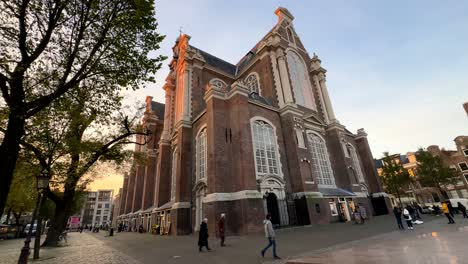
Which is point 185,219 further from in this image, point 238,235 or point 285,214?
point 285,214

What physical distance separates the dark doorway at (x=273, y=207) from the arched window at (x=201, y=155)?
20.5 ft

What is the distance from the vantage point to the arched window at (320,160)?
75.5ft

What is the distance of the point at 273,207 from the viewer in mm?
18250

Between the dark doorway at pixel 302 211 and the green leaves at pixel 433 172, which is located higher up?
the green leaves at pixel 433 172

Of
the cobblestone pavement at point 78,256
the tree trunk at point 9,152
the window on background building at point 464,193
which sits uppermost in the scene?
the tree trunk at point 9,152

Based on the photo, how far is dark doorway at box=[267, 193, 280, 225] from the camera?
17.8 m

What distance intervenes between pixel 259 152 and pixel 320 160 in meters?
9.05

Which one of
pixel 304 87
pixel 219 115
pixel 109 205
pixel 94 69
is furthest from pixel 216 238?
pixel 109 205

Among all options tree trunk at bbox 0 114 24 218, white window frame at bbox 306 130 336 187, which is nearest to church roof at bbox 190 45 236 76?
white window frame at bbox 306 130 336 187

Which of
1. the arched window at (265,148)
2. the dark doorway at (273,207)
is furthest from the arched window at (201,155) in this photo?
the dark doorway at (273,207)

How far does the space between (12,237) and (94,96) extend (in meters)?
37.5

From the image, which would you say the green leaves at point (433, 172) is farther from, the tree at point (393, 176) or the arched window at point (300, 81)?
the arched window at point (300, 81)

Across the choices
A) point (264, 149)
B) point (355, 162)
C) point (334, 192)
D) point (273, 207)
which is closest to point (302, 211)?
point (273, 207)

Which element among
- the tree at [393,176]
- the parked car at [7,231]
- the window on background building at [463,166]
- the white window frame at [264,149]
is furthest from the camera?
the window on background building at [463,166]
